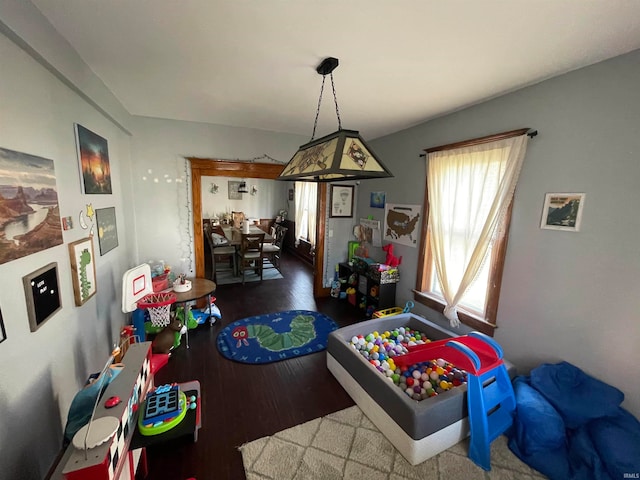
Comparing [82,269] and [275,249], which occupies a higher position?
[82,269]

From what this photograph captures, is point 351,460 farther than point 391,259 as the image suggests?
No

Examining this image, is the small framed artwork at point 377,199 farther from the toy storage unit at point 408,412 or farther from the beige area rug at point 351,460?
the beige area rug at point 351,460

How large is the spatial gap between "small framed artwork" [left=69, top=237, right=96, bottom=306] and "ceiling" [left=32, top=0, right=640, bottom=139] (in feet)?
4.00

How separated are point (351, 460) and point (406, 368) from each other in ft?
2.66

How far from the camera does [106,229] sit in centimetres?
220

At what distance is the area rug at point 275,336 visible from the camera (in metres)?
→ 2.64

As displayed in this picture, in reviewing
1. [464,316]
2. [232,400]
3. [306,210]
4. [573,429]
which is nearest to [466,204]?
[464,316]

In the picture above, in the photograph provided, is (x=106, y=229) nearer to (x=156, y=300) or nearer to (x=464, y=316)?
(x=156, y=300)

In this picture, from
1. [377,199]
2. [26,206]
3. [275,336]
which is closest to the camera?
[26,206]

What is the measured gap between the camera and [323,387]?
222cm

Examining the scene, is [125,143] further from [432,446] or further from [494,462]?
[494,462]

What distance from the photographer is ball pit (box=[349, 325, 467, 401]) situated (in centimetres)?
191

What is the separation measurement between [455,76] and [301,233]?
17.3 feet

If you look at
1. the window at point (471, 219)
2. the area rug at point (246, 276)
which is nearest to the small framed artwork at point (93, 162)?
the area rug at point (246, 276)
